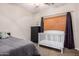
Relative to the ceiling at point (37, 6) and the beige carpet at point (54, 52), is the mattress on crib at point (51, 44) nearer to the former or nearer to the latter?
the beige carpet at point (54, 52)

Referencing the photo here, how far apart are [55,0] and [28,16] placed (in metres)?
0.45

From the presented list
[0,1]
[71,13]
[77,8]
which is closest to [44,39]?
[71,13]

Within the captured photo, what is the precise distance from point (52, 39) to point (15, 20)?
599 mm

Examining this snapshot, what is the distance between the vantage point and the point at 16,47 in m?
1.28

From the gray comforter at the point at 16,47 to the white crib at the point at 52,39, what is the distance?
164mm

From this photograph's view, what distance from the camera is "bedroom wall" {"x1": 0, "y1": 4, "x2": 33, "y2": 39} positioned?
135 centimetres

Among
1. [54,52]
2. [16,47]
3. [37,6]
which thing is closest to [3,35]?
[16,47]

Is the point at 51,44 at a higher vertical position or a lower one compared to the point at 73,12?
lower

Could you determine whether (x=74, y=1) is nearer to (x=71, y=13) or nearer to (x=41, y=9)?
(x=71, y=13)

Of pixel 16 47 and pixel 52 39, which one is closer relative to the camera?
pixel 16 47

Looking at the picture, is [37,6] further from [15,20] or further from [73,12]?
[73,12]

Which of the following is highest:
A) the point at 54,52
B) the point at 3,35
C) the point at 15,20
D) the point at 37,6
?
the point at 37,6

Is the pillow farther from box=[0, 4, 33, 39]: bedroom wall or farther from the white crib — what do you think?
the white crib

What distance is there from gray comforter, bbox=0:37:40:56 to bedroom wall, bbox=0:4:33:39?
83mm
